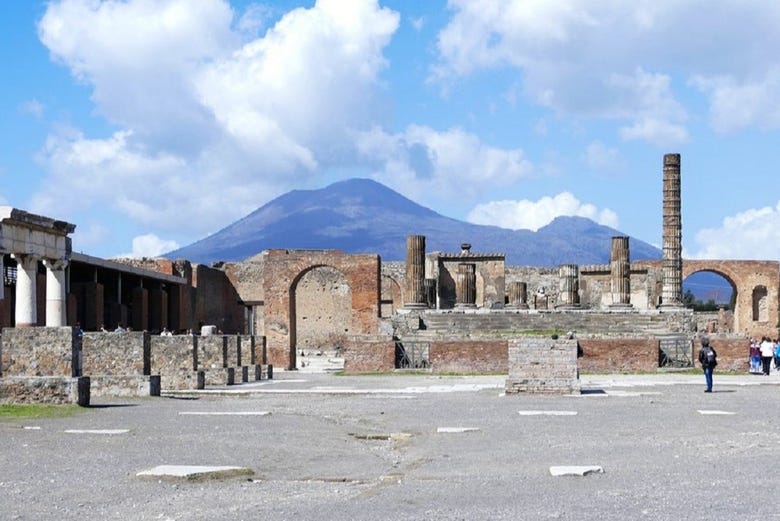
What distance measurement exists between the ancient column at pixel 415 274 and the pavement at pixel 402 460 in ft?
87.4

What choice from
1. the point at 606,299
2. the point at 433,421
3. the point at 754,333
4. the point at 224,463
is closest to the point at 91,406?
the point at 433,421

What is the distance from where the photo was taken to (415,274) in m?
47.6

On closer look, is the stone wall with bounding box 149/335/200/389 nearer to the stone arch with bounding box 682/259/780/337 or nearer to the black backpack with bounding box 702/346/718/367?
the black backpack with bounding box 702/346/718/367

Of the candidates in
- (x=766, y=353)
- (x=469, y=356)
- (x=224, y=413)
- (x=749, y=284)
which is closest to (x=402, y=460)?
(x=224, y=413)

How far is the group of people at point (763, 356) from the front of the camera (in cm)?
3089

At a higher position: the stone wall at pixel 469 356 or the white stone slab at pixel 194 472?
the white stone slab at pixel 194 472

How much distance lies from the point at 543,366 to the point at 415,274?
1039 inches

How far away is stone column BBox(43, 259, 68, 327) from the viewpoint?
22.1m

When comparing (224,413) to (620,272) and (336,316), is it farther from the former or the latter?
(336,316)

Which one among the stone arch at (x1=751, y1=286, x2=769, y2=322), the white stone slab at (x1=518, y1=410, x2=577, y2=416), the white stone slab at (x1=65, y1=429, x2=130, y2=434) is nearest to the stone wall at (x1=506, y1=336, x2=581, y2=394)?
the white stone slab at (x1=518, y1=410, x2=577, y2=416)

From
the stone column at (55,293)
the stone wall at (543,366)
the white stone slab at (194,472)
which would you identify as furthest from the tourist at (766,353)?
the white stone slab at (194,472)

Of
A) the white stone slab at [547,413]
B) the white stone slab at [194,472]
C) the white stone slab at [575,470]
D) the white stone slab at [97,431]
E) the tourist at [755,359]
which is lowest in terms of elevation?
the tourist at [755,359]

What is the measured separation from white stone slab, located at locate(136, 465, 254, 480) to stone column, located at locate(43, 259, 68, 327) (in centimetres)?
1266

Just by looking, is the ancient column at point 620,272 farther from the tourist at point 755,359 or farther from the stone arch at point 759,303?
the stone arch at point 759,303
